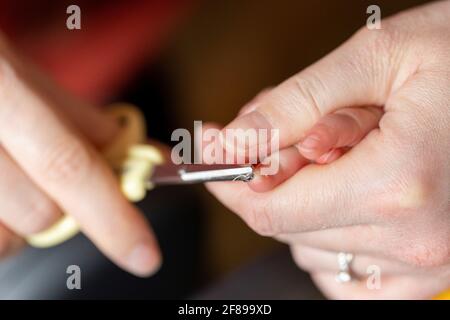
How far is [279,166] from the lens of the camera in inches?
17.1

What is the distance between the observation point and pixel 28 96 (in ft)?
1.71

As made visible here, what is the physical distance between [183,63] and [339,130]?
78cm

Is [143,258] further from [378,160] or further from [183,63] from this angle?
[183,63]

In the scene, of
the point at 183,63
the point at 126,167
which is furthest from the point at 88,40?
the point at 126,167

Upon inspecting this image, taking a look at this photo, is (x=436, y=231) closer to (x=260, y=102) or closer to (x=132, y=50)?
→ (x=260, y=102)

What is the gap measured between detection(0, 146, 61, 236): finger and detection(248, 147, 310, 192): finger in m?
0.20

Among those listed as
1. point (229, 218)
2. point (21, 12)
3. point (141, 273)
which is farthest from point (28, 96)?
point (229, 218)

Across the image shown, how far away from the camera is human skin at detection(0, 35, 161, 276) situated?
0.52 m

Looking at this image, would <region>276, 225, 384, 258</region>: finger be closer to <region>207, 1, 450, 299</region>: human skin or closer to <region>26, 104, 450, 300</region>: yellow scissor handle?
<region>207, 1, 450, 299</region>: human skin

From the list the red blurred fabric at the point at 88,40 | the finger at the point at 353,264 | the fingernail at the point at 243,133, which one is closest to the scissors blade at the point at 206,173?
the fingernail at the point at 243,133

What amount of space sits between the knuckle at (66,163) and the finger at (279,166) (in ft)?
0.55

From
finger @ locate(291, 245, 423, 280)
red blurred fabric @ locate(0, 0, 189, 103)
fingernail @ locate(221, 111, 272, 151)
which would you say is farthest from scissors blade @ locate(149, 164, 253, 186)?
red blurred fabric @ locate(0, 0, 189, 103)

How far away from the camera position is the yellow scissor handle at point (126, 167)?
559 millimetres

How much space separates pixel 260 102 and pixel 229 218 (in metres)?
0.67
